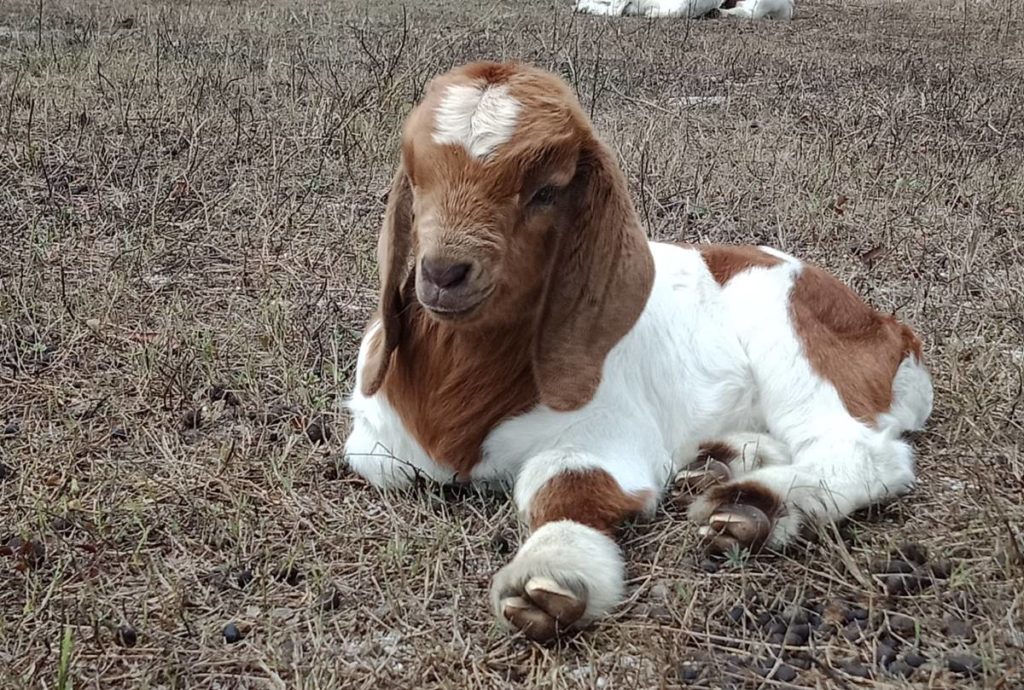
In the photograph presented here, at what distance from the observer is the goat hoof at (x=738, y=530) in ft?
9.20

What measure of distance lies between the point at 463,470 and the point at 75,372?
162cm

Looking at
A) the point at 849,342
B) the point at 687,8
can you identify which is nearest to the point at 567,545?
the point at 849,342

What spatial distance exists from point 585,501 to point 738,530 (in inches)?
15.2

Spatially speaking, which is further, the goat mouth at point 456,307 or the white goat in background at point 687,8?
the white goat in background at point 687,8

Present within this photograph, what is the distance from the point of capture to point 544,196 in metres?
2.80

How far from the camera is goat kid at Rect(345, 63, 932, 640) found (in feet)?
8.73

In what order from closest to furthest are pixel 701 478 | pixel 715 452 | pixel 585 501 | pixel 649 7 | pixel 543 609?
pixel 543 609
pixel 585 501
pixel 701 478
pixel 715 452
pixel 649 7

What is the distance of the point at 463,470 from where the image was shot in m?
3.11

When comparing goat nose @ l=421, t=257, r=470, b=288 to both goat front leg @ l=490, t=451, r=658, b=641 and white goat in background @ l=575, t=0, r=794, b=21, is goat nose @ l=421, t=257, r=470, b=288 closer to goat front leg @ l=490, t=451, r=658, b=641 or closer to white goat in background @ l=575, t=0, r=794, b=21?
goat front leg @ l=490, t=451, r=658, b=641

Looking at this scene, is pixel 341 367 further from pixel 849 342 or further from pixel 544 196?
pixel 849 342

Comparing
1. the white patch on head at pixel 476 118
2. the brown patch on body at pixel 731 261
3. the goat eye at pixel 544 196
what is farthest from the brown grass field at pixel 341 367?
the white patch on head at pixel 476 118

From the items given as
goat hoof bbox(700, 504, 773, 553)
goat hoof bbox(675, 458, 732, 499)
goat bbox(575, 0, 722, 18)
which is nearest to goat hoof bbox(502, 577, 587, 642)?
goat hoof bbox(700, 504, 773, 553)

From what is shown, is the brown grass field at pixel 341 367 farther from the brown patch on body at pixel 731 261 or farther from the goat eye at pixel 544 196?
the goat eye at pixel 544 196

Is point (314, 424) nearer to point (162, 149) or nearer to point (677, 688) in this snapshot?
point (677, 688)
